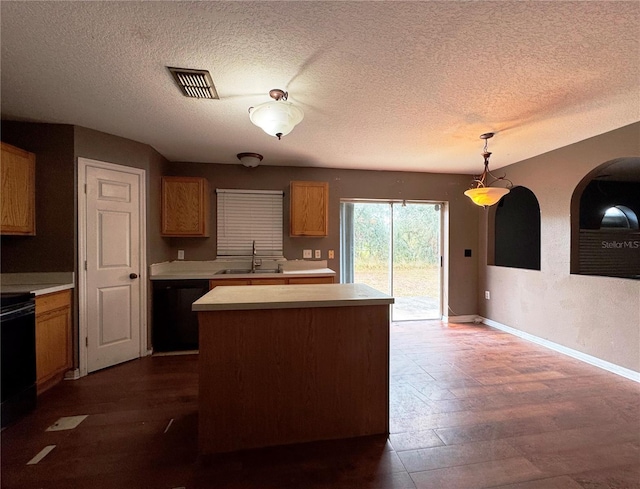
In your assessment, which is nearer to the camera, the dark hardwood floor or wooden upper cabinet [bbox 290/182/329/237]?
the dark hardwood floor

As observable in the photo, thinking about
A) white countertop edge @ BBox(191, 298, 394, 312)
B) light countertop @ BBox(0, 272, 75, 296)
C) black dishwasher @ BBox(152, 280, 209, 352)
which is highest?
light countertop @ BBox(0, 272, 75, 296)

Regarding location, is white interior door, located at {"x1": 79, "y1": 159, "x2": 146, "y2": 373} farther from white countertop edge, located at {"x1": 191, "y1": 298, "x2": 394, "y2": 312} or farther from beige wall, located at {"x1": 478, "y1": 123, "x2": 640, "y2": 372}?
beige wall, located at {"x1": 478, "y1": 123, "x2": 640, "y2": 372}

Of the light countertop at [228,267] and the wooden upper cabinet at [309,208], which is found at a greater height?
the wooden upper cabinet at [309,208]

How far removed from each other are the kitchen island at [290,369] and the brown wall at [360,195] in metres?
2.45

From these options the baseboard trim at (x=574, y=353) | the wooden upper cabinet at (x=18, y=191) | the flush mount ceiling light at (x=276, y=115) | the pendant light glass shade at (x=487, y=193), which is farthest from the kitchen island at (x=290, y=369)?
the baseboard trim at (x=574, y=353)

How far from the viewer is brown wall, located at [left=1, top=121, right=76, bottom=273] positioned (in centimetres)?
270

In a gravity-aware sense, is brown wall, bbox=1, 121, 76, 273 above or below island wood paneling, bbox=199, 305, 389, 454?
above

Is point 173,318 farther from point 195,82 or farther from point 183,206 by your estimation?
point 195,82

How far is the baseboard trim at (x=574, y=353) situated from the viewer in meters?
2.77

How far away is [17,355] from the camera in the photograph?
209cm

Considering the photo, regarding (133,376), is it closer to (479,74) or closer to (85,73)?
(85,73)

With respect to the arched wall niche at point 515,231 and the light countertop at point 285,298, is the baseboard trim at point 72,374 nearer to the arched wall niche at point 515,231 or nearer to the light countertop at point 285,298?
the light countertop at point 285,298

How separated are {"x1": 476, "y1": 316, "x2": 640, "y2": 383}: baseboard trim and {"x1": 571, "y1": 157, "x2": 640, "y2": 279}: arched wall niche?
0.92m

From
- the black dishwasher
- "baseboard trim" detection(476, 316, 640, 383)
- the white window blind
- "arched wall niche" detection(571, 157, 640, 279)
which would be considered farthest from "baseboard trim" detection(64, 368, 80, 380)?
"arched wall niche" detection(571, 157, 640, 279)
